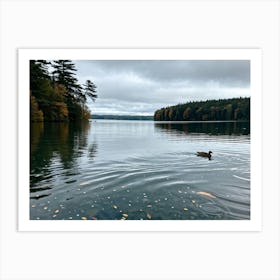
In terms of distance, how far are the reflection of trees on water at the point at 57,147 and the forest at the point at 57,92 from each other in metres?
0.18

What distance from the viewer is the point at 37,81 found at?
399cm

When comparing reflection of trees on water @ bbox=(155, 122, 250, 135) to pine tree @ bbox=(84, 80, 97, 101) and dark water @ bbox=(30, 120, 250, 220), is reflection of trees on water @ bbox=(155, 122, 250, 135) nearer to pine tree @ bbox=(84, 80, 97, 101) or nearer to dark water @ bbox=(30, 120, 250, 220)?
dark water @ bbox=(30, 120, 250, 220)

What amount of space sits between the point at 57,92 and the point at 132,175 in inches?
79.6

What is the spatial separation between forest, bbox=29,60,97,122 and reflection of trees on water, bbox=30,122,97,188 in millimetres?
183

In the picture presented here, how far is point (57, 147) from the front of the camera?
6406mm

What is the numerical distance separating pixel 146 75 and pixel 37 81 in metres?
1.70

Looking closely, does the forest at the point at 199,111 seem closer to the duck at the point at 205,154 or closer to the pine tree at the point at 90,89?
the pine tree at the point at 90,89

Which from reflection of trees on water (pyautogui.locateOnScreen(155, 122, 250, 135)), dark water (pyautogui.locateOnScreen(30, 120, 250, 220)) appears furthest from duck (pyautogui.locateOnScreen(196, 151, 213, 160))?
reflection of trees on water (pyautogui.locateOnScreen(155, 122, 250, 135))

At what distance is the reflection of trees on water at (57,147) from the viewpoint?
4.02m

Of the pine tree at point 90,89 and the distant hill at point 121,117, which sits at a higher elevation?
the pine tree at point 90,89

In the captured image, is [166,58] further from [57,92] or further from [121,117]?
[57,92]

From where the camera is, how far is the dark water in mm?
3475

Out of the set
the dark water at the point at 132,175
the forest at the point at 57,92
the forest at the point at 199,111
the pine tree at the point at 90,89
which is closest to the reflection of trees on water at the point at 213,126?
the dark water at the point at 132,175
